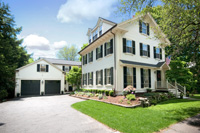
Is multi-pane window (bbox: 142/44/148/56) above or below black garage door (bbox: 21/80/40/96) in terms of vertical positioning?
above

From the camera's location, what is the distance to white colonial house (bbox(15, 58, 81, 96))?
61.4ft

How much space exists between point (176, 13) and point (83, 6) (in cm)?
600

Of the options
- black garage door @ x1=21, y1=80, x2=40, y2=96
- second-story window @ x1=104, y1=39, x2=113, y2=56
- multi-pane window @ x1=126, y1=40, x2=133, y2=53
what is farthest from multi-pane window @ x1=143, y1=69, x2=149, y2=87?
black garage door @ x1=21, y1=80, x2=40, y2=96

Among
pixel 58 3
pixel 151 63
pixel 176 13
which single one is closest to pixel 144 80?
pixel 151 63

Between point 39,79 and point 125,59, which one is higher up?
point 125,59

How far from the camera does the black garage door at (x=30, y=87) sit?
18828mm

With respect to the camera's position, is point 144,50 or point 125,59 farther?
point 144,50

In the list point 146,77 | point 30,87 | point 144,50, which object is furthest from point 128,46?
point 30,87

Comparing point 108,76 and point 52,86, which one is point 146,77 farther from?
point 52,86

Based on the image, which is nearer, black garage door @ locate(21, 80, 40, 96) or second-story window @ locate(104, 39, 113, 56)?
second-story window @ locate(104, 39, 113, 56)

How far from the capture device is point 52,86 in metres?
21.3

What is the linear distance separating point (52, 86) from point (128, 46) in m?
15.8

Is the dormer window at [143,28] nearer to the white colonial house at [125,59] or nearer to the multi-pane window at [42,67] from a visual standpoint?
the white colonial house at [125,59]

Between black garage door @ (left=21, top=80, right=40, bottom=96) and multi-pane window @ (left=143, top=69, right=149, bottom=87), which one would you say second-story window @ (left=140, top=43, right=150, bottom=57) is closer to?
multi-pane window @ (left=143, top=69, right=149, bottom=87)
